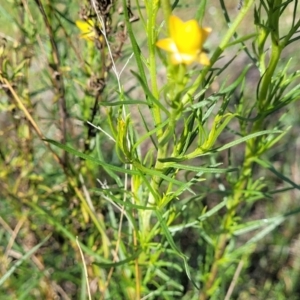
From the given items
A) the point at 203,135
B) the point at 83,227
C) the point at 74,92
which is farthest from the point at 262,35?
the point at 83,227

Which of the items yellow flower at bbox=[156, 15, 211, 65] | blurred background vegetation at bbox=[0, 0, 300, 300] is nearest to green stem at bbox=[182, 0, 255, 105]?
yellow flower at bbox=[156, 15, 211, 65]

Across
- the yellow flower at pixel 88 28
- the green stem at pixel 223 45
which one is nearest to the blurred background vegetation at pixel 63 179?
the yellow flower at pixel 88 28

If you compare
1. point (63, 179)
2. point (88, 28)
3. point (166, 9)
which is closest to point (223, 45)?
point (166, 9)

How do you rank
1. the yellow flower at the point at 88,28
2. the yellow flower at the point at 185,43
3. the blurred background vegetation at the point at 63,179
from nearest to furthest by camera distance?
the yellow flower at the point at 185,43 < the yellow flower at the point at 88,28 < the blurred background vegetation at the point at 63,179

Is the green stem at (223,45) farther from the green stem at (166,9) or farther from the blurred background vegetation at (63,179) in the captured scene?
the blurred background vegetation at (63,179)

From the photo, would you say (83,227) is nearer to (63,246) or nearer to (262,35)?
(63,246)
